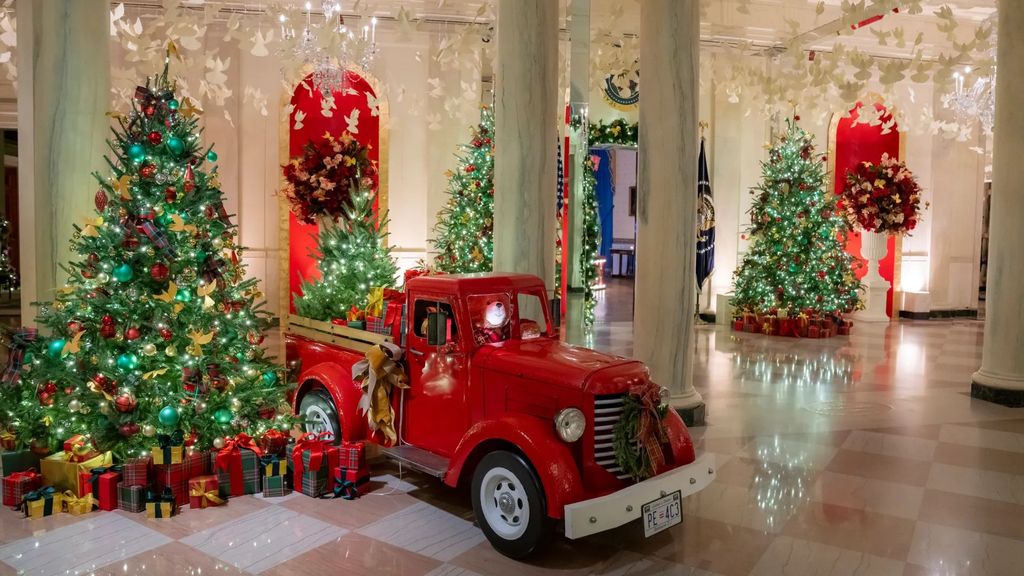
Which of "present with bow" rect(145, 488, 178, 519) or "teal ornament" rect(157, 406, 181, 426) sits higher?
"teal ornament" rect(157, 406, 181, 426)

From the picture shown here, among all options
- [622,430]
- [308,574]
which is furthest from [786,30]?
[308,574]

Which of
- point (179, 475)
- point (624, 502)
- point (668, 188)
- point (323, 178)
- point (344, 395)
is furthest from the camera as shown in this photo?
point (323, 178)

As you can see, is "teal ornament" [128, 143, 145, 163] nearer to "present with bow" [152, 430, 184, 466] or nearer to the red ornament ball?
the red ornament ball

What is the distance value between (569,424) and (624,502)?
453mm

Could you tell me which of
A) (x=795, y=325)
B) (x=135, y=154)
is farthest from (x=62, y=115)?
(x=795, y=325)

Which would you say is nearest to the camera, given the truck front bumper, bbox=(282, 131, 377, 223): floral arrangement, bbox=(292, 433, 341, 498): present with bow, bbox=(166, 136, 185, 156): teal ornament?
the truck front bumper

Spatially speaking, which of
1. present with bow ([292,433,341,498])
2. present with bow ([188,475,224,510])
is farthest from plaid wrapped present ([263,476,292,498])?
present with bow ([188,475,224,510])

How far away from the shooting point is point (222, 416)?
4996 mm

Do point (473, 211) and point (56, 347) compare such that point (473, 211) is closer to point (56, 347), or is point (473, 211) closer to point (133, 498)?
point (56, 347)

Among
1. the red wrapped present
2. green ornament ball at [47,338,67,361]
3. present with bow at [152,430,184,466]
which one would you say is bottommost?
the red wrapped present

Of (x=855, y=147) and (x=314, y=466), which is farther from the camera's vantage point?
(x=855, y=147)

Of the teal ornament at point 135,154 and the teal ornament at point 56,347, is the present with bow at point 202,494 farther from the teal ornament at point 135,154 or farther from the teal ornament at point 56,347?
the teal ornament at point 135,154

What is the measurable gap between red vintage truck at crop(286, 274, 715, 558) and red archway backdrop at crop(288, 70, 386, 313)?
8.04 meters

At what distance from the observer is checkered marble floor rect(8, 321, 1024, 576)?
3.92 m
